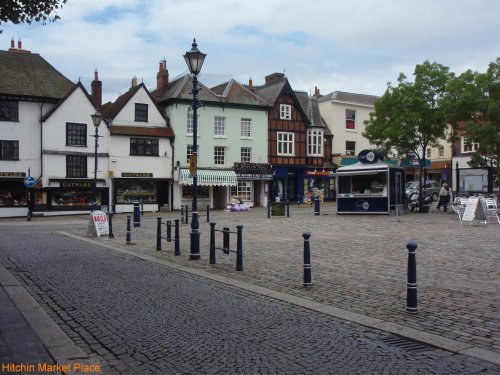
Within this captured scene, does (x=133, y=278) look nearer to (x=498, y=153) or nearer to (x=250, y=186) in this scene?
(x=498, y=153)

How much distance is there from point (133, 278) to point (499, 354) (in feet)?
22.3

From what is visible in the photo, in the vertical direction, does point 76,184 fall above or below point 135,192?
above

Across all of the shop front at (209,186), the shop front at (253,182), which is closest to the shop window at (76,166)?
the shop front at (209,186)

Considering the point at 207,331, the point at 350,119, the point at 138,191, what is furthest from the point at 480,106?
the point at 350,119

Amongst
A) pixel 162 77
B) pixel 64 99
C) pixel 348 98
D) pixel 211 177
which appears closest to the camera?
pixel 64 99

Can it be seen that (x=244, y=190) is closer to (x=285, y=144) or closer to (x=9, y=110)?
(x=285, y=144)

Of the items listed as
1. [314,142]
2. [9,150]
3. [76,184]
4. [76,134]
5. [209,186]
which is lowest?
[209,186]

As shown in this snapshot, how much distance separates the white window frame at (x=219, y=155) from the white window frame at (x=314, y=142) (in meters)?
9.06

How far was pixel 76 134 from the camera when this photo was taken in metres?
36.9

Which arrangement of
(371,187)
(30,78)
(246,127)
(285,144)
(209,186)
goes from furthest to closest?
(285,144)
(246,127)
(209,186)
(30,78)
(371,187)

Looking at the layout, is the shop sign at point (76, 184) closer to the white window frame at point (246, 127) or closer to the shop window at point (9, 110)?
the shop window at point (9, 110)

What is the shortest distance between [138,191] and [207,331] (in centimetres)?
3424

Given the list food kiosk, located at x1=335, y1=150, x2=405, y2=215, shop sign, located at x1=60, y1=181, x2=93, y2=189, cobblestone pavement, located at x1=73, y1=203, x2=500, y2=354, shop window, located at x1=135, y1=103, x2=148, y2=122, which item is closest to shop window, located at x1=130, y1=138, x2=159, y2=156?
shop window, located at x1=135, y1=103, x2=148, y2=122

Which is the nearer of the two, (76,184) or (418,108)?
(418,108)
